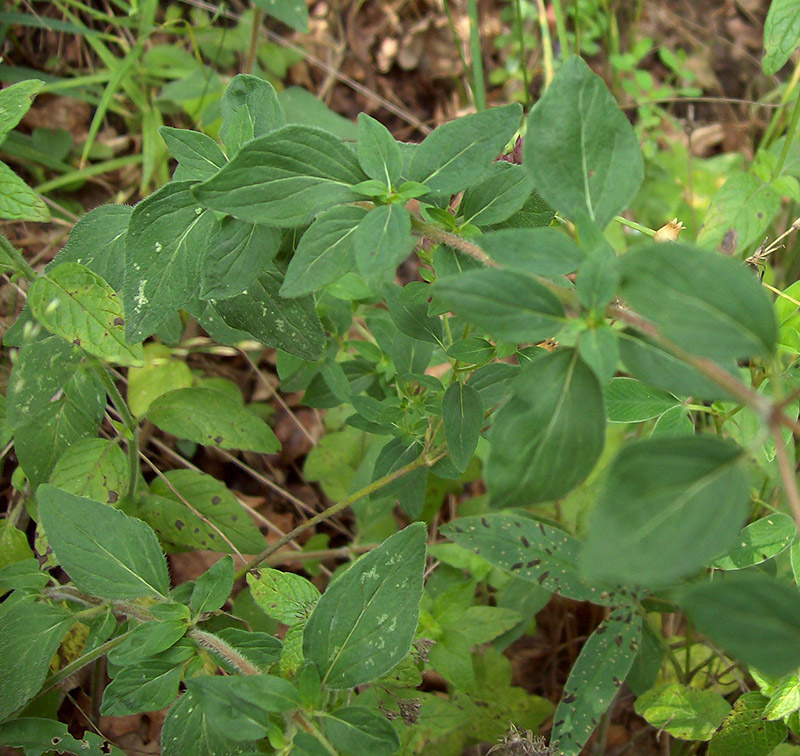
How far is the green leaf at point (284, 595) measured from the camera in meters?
1.33

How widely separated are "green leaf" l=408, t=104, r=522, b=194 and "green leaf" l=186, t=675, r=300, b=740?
0.76 metres

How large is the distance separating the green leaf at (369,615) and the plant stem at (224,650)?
110mm

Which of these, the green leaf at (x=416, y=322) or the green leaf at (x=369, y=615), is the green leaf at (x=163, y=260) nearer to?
the green leaf at (x=416, y=322)

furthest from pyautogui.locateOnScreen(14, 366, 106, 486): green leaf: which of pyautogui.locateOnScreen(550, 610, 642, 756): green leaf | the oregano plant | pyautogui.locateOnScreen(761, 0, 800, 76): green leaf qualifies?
pyautogui.locateOnScreen(761, 0, 800, 76): green leaf

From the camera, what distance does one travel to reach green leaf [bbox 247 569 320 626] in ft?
4.38

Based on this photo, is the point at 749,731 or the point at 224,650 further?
the point at 749,731

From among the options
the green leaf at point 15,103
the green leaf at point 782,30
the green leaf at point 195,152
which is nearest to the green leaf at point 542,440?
the green leaf at point 195,152

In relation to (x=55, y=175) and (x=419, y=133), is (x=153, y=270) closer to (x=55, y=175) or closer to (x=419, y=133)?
(x=55, y=175)

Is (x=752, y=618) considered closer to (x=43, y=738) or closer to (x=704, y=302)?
(x=704, y=302)

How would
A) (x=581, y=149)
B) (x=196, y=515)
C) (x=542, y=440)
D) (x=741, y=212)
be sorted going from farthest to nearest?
(x=741, y=212) → (x=196, y=515) → (x=581, y=149) → (x=542, y=440)

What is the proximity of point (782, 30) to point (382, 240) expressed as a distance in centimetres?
132

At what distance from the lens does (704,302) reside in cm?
75

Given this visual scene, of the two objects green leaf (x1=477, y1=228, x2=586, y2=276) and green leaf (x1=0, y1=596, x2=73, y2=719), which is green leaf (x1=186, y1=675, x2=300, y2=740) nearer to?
green leaf (x1=0, y1=596, x2=73, y2=719)

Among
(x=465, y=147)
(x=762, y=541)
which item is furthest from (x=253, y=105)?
(x=762, y=541)
